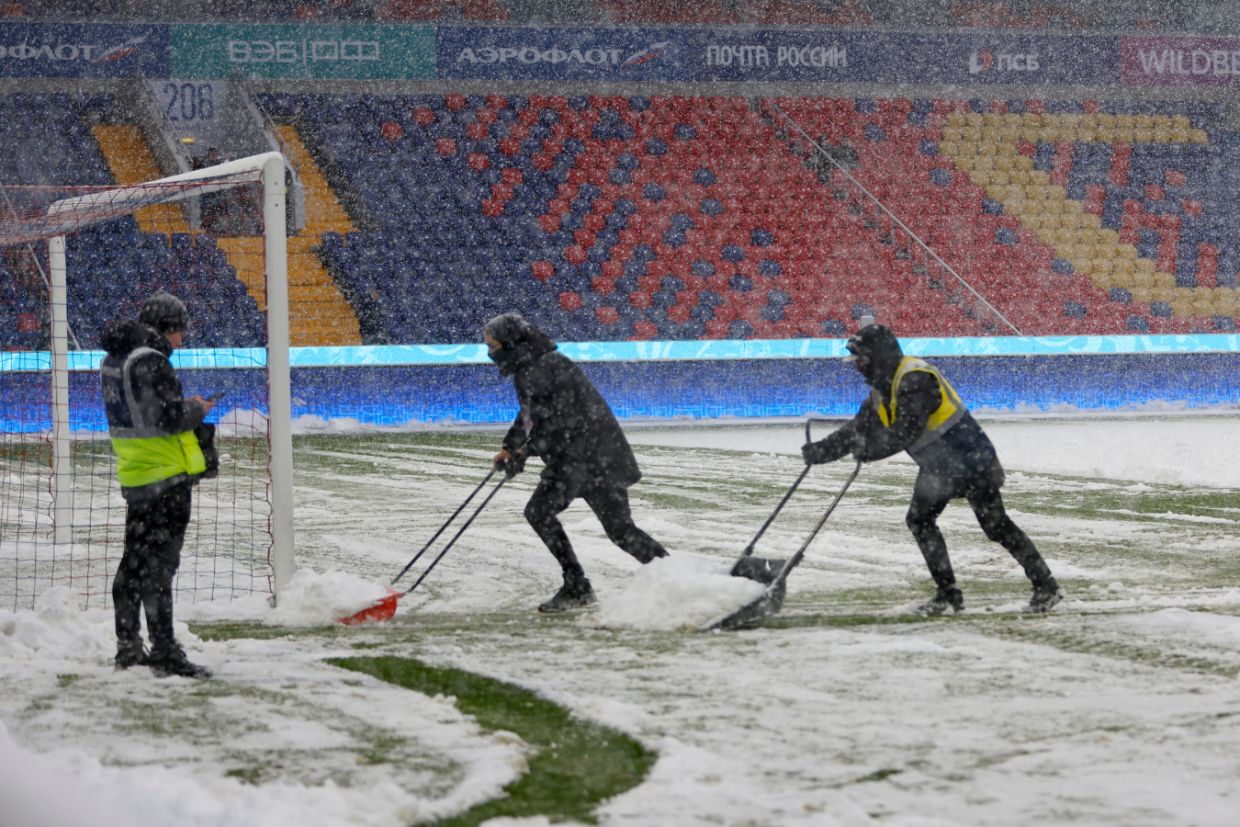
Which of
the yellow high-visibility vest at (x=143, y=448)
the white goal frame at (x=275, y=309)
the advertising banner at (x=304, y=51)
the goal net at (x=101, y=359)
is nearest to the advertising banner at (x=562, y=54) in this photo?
the advertising banner at (x=304, y=51)

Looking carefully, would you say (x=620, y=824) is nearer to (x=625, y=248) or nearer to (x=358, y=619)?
(x=358, y=619)

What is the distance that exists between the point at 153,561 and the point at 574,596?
8.62ft

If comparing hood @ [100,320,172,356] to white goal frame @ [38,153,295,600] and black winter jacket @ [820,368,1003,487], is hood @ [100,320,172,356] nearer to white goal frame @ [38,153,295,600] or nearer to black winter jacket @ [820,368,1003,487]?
white goal frame @ [38,153,295,600]

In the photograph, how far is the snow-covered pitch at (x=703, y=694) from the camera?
491 centimetres

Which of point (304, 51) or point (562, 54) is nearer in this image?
point (304, 51)

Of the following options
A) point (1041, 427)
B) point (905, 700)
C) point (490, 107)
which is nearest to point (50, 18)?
point (490, 107)

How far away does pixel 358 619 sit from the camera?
8.44m

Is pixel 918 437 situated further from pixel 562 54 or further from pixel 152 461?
pixel 562 54

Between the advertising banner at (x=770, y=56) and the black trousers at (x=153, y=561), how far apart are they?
26898mm

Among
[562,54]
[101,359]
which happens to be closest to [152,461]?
[101,359]

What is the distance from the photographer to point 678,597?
8.09 meters

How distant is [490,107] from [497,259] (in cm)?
457

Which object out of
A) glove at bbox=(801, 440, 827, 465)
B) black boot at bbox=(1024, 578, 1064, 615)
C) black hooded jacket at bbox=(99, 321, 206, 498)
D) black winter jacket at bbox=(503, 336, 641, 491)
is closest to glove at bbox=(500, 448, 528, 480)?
black winter jacket at bbox=(503, 336, 641, 491)

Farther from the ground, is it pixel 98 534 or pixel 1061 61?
pixel 1061 61
